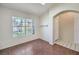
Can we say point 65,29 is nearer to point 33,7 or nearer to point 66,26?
point 66,26

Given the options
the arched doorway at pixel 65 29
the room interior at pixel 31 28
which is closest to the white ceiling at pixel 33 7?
the room interior at pixel 31 28

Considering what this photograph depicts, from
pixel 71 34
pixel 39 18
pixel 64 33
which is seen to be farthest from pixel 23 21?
pixel 71 34

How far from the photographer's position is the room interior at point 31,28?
1438 millimetres

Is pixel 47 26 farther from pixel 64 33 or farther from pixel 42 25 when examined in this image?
pixel 64 33

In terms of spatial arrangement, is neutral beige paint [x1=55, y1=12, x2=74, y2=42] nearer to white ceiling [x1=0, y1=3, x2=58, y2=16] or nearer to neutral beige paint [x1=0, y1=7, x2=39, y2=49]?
white ceiling [x1=0, y1=3, x2=58, y2=16]

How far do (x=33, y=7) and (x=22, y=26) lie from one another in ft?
1.33

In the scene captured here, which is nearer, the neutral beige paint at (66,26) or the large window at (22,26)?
the large window at (22,26)

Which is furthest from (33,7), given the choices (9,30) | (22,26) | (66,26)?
(66,26)

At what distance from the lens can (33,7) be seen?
1.41 m

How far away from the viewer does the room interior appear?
4.72ft

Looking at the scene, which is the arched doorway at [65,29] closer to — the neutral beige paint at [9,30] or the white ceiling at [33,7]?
the white ceiling at [33,7]

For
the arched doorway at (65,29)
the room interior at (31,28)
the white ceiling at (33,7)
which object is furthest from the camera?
the arched doorway at (65,29)

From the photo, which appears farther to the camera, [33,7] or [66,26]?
[66,26]

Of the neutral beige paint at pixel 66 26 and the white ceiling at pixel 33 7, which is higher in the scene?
the white ceiling at pixel 33 7
